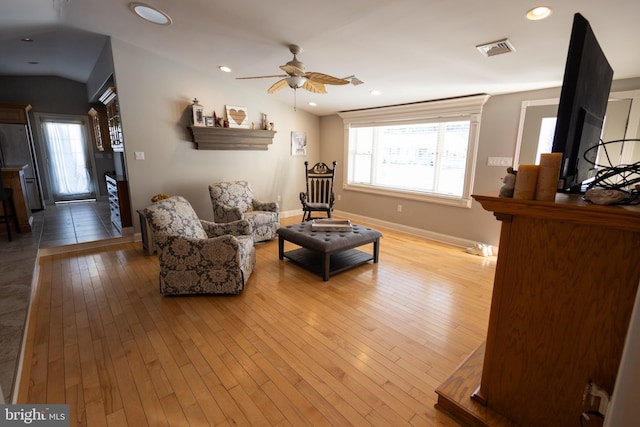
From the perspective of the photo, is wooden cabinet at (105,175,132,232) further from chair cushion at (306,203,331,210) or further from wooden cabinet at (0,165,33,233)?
chair cushion at (306,203,331,210)

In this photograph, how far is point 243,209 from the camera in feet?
15.2

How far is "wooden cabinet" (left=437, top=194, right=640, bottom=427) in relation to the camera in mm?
1096

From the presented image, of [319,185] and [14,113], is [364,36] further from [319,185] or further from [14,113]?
[14,113]

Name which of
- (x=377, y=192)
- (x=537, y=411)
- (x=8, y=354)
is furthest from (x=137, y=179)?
(x=537, y=411)

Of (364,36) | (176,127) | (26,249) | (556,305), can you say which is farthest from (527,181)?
(26,249)

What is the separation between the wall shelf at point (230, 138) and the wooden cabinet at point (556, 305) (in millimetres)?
4333

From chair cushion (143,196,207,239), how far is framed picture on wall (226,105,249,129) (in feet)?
7.48

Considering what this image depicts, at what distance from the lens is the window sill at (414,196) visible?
435 cm

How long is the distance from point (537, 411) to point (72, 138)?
30.2 ft

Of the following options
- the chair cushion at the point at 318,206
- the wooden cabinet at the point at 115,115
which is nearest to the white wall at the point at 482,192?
the chair cushion at the point at 318,206

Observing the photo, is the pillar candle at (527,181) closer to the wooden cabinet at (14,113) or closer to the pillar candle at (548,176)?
the pillar candle at (548,176)

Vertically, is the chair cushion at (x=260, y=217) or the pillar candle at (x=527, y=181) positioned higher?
the pillar candle at (x=527, y=181)

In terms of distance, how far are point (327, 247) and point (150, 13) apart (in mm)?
3033

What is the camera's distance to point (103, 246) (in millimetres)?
4191
